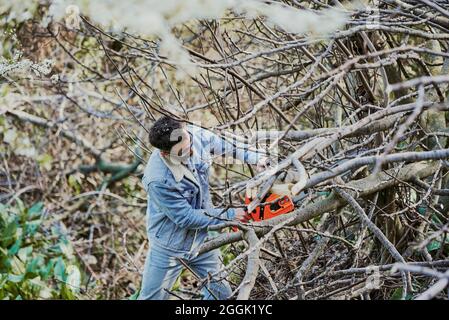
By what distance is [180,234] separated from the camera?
16.0ft

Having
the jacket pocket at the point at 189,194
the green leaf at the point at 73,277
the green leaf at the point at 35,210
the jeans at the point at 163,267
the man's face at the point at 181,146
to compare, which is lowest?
the jeans at the point at 163,267

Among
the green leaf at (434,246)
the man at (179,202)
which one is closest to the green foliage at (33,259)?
the man at (179,202)

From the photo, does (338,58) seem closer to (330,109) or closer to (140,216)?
(330,109)

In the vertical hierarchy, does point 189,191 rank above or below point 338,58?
below

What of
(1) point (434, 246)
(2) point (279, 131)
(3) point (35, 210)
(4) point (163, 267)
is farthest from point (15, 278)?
(1) point (434, 246)

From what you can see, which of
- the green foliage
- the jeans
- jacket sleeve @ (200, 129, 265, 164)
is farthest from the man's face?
the green foliage

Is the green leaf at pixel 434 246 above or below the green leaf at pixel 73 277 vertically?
below

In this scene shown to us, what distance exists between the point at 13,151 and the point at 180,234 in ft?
16.2

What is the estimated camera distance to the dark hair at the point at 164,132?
4434 millimetres

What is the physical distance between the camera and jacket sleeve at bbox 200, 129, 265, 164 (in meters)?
4.08

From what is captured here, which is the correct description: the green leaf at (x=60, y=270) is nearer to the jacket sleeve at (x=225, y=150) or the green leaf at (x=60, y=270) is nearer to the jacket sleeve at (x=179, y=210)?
the jacket sleeve at (x=179, y=210)

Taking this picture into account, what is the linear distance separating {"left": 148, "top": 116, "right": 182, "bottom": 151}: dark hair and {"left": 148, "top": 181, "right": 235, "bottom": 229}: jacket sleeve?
0.94 ft

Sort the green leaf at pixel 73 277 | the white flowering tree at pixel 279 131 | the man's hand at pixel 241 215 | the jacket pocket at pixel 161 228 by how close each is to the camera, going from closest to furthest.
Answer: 1. the white flowering tree at pixel 279 131
2. the man's hand at pixel 241 215
3. the jacket pocket at pixel 161 228
4. the green leaf at pixel 73 277

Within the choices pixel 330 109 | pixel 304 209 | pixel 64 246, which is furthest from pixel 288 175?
pixel 64 246
